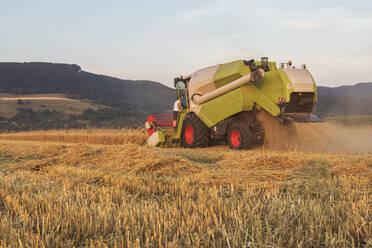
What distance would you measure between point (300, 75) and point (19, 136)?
1850cm

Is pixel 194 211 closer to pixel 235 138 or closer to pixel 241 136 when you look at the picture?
pixel 241 136

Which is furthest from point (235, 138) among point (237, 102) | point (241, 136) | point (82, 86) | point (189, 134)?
point (82, 86)

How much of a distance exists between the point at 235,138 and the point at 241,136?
48cm

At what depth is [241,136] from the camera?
1099cm

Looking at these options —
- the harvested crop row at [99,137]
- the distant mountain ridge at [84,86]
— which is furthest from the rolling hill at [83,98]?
the harvested crop row at [99,137]

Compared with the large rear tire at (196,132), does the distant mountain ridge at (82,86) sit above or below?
above

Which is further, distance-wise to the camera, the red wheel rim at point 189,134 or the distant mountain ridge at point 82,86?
the distant mountain ridge at point 82,86

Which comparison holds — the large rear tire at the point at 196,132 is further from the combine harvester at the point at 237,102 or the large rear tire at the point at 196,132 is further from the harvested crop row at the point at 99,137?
the harvested crop row at the point at 99,137

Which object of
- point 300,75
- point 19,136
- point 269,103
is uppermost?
point 300,75

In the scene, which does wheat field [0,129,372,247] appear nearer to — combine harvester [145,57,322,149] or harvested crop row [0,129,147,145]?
combine harvester [145,57,322,149]

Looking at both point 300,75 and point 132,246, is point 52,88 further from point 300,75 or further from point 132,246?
point 132,246

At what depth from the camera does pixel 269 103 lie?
1060cm

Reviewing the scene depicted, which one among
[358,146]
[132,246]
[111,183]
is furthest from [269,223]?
[358,146]

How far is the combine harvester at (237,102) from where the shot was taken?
A: 10.4 metres
